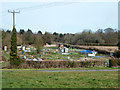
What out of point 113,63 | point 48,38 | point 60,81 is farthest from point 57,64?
point 48,38

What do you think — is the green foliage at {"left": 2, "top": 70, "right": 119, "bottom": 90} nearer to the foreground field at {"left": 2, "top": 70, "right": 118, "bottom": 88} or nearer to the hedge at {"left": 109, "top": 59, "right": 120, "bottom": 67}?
the foreground field at {"left": 2, "top": 70, "right": 118, "bottom": 88}

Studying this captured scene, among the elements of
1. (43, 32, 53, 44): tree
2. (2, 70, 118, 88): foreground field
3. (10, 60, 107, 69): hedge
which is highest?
(43, 32, 53, 44): tree

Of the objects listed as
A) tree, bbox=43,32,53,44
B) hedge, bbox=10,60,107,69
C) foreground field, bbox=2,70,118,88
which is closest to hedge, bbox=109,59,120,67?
hedge, bbox=10,60,107,69

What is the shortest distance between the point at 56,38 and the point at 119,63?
93.9 metres

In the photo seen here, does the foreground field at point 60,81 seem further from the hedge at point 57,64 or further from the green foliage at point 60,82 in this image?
the hedge at point 57,64

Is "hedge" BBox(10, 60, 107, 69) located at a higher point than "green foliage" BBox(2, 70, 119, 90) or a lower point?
lower

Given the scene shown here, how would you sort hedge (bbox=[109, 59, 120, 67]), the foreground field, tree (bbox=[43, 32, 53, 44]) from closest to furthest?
1. the foreground field
2. hedge (bbox=[109, 59, 120, 67])
3. tree (bbox=[43, 32, 53, 44])

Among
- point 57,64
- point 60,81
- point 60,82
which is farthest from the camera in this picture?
point 57,64

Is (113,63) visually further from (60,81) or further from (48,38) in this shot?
(48,38)

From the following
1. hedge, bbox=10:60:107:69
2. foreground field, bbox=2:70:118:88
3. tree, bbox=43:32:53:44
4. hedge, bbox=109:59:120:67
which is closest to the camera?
foreground field, bbox=2:70:118:88

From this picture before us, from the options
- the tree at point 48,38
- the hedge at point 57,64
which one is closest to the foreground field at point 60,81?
the hedge at point 57,64

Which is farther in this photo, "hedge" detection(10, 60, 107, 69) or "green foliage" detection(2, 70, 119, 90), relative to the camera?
"hedge" detection(10, 60, 107, 69)

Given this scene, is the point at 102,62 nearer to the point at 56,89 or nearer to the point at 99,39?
the point at 56,89

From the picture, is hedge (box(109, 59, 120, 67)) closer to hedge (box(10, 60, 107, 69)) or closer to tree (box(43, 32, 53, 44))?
hedge (box(10, 60, 107, 69))
